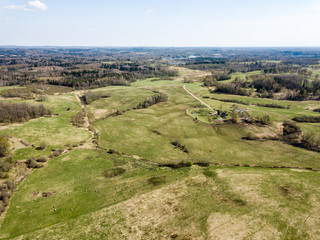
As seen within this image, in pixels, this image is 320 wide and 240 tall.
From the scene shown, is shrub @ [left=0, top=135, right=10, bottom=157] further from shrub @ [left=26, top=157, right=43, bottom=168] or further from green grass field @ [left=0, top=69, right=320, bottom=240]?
shrub @ [left=26, top=157, right=43, bottom=168]

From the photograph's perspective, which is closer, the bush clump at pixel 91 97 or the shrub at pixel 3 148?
the shrub at pixel 3 148

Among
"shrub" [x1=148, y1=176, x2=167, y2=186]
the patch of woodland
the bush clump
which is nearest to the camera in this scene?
"shrub" [x1=148, y1=176, x2=167, y2=186]

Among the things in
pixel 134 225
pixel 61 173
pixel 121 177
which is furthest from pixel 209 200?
pixel 61 173

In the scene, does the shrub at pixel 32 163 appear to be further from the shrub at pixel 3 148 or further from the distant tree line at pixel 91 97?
the distant tree line at pixel 91 97

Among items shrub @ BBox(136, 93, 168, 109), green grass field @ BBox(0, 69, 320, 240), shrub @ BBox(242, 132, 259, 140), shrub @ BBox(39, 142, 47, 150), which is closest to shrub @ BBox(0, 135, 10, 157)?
green grass field @ BBox(0, 69, 320, 240)

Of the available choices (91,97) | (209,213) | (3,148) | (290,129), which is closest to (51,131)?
(3,148)

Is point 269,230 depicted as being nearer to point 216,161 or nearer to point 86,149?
point 216,161

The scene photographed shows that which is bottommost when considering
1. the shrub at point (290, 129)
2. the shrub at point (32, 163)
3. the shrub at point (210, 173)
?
the shrub at point (210, 173)

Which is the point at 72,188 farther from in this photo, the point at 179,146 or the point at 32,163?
the point at 179,146

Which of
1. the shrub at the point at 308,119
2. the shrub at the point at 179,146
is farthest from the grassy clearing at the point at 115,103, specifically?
the shrub at the point at 308,119
